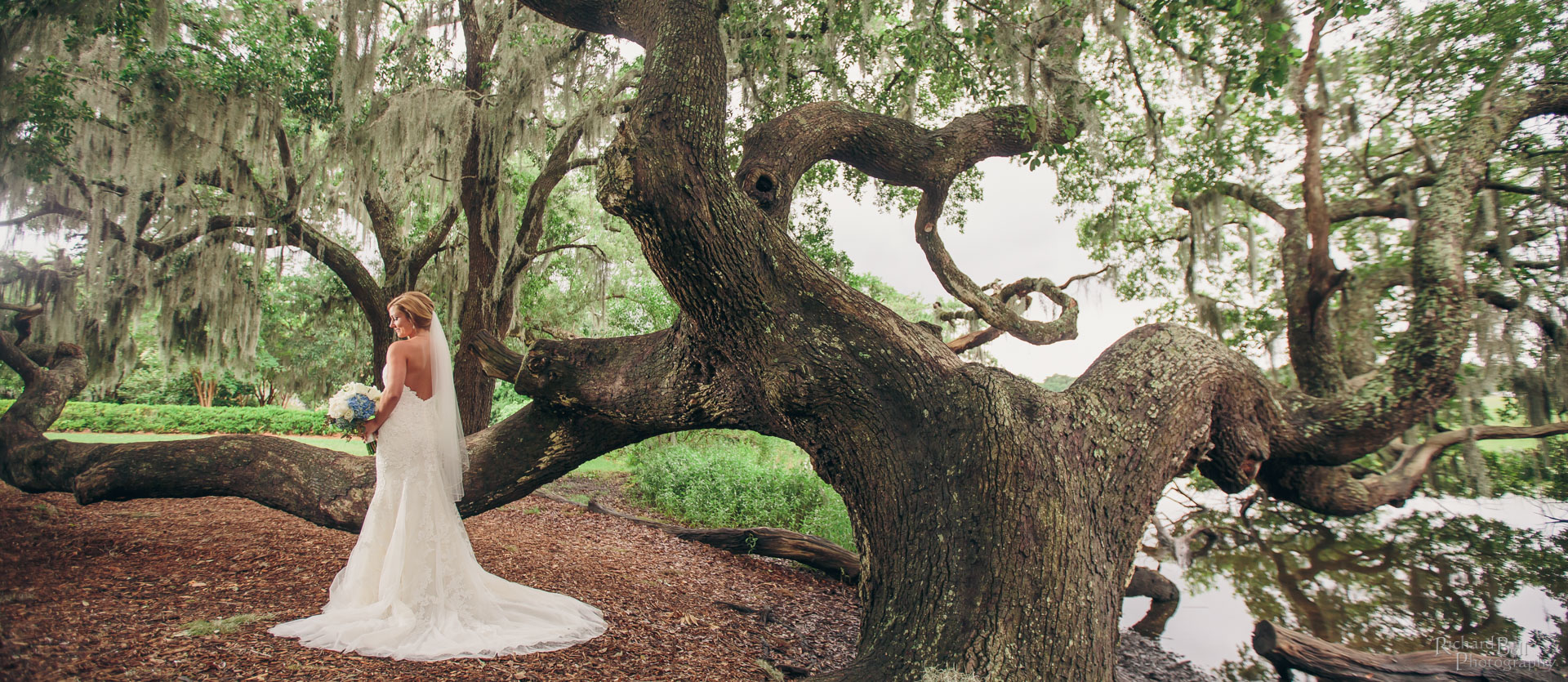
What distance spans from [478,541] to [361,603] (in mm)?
2483

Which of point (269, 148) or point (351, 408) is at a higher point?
point (269, 148)

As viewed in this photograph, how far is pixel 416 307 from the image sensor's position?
401 centimetres

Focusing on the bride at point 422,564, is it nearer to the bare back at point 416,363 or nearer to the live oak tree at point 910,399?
the bare back at point 416,363

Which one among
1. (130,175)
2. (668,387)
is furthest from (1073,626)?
(130,175)

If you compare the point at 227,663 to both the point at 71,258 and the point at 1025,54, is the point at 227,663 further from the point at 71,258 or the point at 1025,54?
the point at 71,258

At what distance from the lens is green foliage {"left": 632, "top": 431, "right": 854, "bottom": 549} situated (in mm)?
8758

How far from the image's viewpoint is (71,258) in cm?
816

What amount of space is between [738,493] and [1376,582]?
25.8 feet

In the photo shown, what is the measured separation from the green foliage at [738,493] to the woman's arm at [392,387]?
17.0ft

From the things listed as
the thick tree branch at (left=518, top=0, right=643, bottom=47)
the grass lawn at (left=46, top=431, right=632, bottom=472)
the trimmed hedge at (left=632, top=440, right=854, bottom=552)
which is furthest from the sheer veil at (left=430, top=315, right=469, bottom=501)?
the grass lawn at (left=46, top=431, right=632, bottom=472)

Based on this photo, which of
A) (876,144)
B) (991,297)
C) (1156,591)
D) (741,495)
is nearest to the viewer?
(876,144)

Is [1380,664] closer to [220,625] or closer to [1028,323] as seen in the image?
[1028,323]

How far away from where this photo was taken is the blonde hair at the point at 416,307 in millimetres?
3945

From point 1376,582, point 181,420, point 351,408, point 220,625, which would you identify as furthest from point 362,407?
point 181,420
